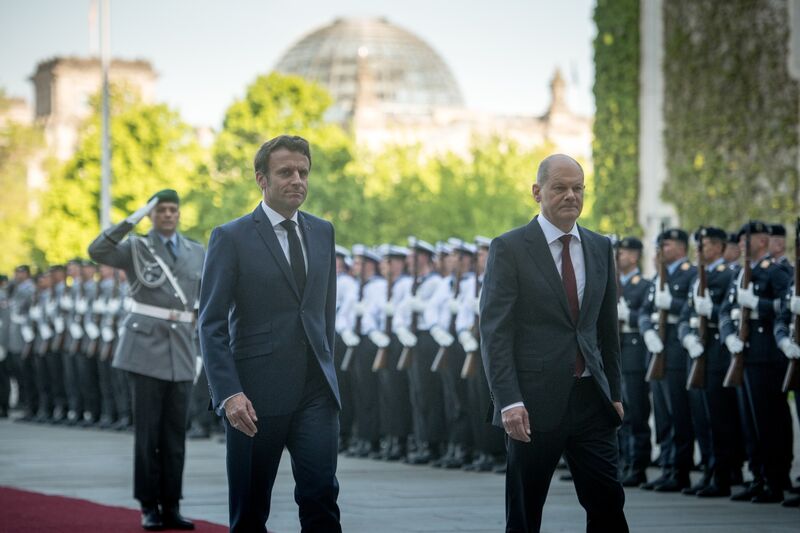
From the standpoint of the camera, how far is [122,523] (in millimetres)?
10242

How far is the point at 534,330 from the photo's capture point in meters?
6.89

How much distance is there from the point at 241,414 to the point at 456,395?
8709 mm

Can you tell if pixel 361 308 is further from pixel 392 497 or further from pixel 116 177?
pixel 116 177

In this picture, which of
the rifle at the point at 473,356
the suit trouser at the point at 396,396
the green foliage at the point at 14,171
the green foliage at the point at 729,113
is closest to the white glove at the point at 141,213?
the rifle at the point at 473,356

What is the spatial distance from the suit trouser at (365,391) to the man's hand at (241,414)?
10.00m

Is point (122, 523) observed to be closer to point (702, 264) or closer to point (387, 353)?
point (702, 264)

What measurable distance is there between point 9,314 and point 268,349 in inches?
728

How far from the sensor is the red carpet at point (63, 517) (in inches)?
391

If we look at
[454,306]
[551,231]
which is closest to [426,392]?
[454,306]

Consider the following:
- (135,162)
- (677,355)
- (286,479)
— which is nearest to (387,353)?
(286,479)

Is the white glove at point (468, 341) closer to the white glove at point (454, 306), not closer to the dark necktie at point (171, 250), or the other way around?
the white glove at point (454, 306)

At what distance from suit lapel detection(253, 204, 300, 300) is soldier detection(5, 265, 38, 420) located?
17247mm

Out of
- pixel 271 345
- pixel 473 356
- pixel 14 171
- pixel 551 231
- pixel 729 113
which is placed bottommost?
pixel 473 356

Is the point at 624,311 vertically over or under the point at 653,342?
over
